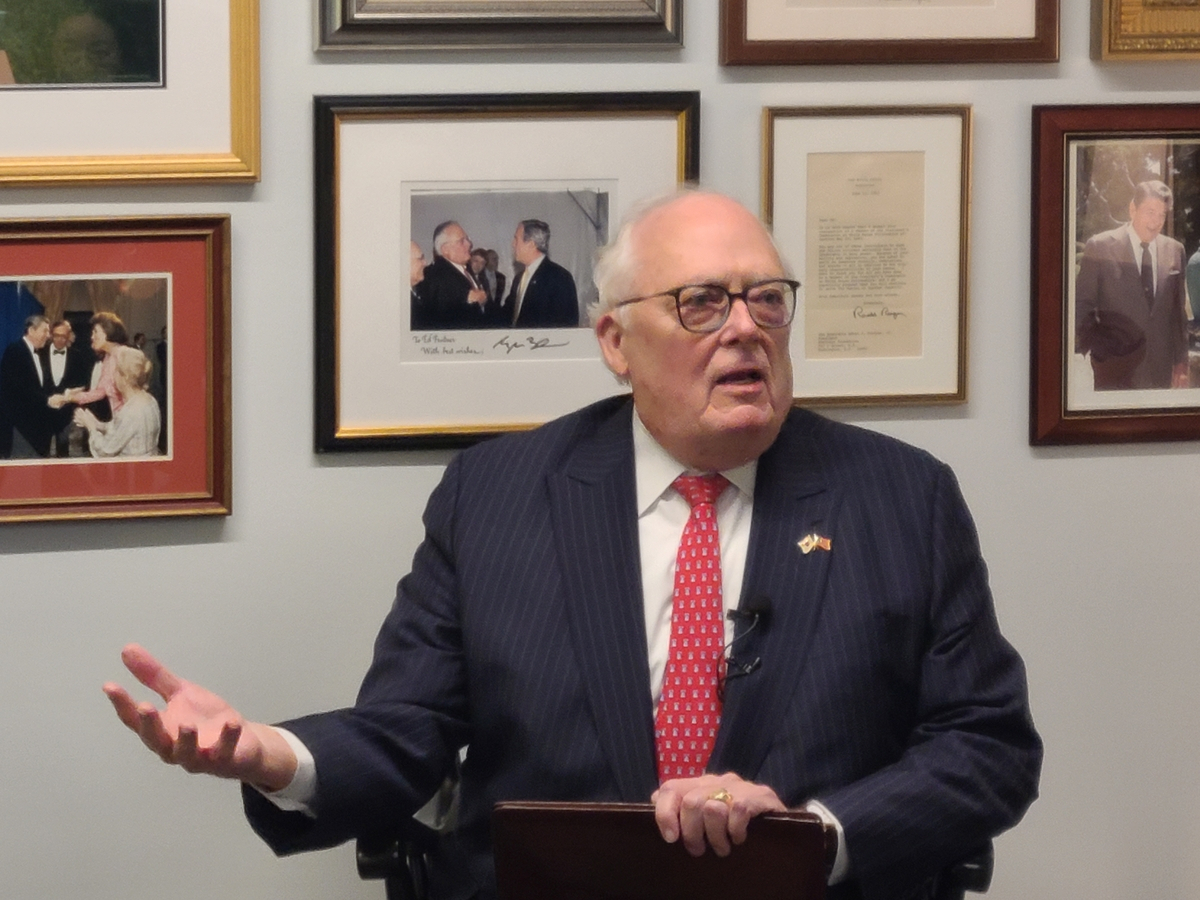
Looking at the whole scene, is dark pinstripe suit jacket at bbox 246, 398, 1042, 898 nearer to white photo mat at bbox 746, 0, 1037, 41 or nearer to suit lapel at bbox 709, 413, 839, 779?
suit lapel at bbox 709, 413, 839, 779

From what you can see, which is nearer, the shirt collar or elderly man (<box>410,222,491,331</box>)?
the shirt collar

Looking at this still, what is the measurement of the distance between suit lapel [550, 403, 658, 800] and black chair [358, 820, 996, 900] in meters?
0.30

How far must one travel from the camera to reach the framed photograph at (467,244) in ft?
7.30

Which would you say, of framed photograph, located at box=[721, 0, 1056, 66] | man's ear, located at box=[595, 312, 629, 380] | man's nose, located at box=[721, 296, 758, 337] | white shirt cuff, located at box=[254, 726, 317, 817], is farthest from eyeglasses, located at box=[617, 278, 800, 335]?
white shirt cuff, located at box=[254, 726, 317, 817]

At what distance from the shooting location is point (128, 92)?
217 cm

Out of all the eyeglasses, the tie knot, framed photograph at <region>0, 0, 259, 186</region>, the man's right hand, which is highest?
framed photograph at <region>0, 0, 259, 186</region>

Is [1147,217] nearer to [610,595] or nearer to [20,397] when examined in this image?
[610,595]

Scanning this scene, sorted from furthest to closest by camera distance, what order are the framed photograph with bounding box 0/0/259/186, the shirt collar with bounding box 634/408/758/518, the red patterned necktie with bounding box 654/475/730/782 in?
the framed photograph with bounding box 0/0/259/186 < the shirt collar with bounding box 634/408/758/518 < the red patterned necktie with bounding box 654/475/730/782

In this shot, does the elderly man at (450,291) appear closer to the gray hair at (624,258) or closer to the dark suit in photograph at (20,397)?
the gray hair at (624,258)

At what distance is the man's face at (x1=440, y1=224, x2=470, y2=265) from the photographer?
225 cm

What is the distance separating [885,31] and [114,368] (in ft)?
4.33

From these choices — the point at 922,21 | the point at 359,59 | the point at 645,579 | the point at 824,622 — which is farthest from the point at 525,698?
the point at 922,21

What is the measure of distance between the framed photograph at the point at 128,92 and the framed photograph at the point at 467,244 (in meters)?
0.16

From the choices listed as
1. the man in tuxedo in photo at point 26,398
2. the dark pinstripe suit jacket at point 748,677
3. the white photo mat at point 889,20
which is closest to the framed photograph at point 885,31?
the white photo mat at point 889,20
